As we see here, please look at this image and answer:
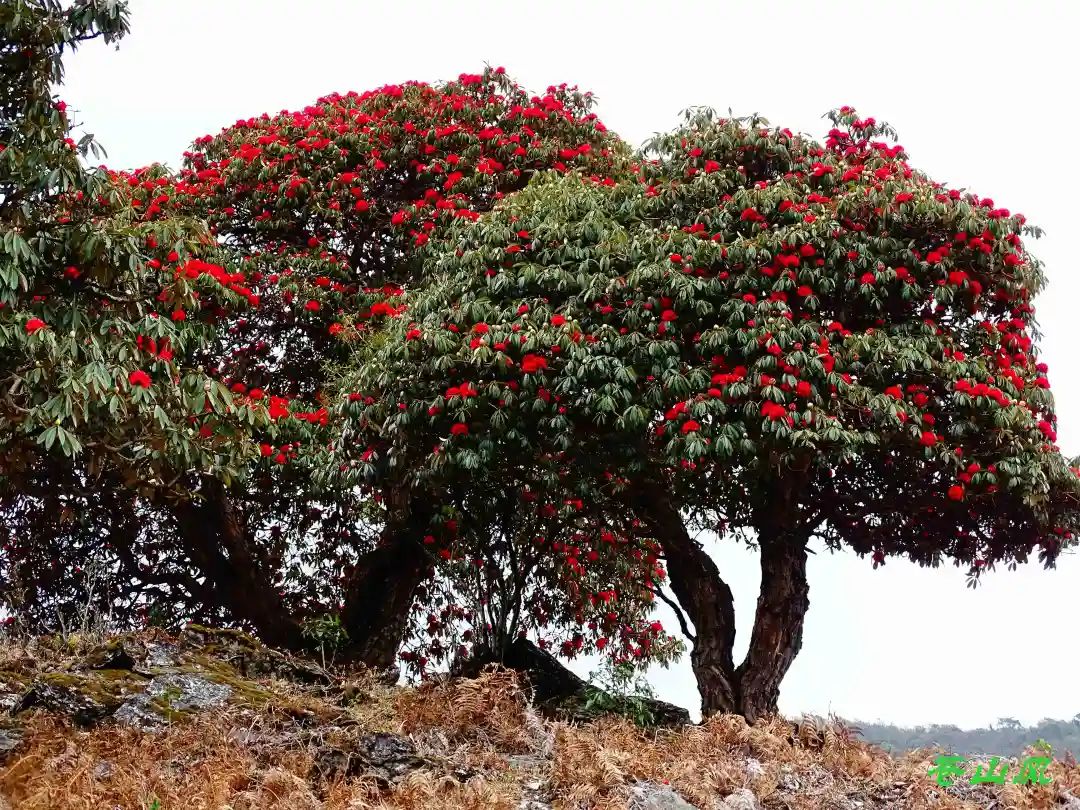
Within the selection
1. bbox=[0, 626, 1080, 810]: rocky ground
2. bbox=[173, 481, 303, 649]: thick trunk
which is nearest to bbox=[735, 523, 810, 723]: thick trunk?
bbox=[0, 626, 1080, 810]: rocky ground

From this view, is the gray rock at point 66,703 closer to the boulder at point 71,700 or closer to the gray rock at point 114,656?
the boulder at point 71,700

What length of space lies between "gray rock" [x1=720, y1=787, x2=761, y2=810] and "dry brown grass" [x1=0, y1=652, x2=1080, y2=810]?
3.8 inches

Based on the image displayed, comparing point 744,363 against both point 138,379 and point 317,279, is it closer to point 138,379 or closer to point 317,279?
point 138,379

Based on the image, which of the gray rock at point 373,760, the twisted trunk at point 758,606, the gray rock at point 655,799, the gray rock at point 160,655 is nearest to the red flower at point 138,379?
the gray rock at point 160,655

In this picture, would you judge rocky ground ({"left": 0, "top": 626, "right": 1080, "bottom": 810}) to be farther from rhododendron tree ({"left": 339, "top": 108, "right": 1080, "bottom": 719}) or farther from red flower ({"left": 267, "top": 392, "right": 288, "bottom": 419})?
red flower ({"left": 267, "top": 392, "right": 288, "bottom": 419})

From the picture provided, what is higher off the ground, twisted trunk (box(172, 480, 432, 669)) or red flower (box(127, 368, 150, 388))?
red flower (box(127, 368, 150, 388))

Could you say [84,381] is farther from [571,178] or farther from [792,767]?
[571,178]

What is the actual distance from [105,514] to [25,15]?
9561mm

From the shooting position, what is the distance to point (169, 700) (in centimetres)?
898

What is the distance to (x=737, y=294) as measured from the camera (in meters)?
12.1

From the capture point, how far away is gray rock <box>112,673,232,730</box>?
8609mm

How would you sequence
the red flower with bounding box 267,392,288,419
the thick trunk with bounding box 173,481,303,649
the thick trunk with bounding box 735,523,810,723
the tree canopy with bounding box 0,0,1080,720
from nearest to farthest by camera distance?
the tree canopy with bounding box 0,0,1080,720, the thick trunk with bounding box 735,523,810,723, the red flower with bounding box 267,392,288,419, the thick trunk with bounding box 173,481,303,649

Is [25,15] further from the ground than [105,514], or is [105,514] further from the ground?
[25,15]

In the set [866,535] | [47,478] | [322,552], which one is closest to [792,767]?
[866,535]
